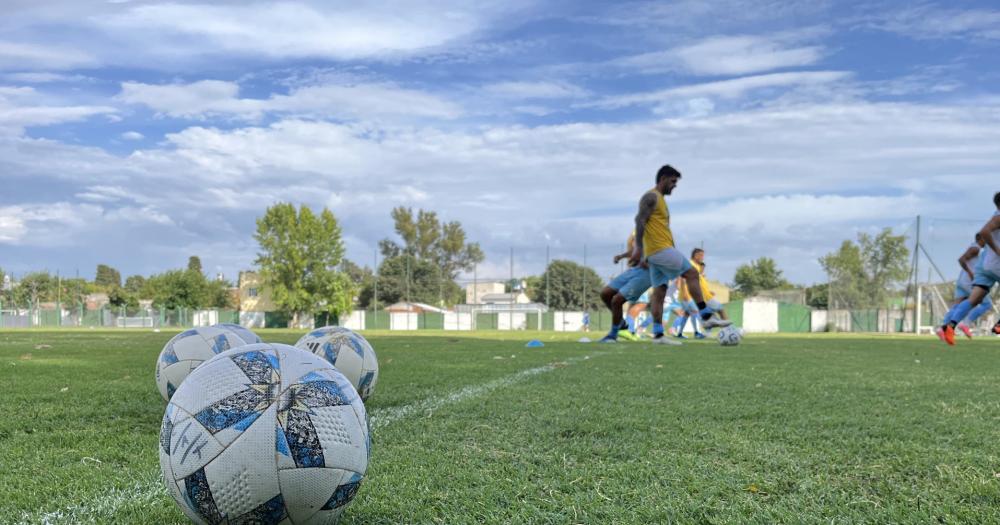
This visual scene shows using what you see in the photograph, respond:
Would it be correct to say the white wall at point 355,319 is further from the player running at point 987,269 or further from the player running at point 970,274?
the player running at point 987,269

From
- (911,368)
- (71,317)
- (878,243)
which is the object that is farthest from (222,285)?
(911,368)

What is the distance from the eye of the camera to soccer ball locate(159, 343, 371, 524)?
2258 millimetres

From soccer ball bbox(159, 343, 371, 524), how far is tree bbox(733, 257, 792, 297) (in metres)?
93.0

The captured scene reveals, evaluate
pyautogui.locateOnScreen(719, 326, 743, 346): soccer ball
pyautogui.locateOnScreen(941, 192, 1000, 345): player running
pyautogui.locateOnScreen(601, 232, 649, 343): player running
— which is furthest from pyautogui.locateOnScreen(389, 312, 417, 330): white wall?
pyautogui.locateOnScreen(941, 192, 1000, 345): player running

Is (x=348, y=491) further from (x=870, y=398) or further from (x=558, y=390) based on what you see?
(x=870, y=398)

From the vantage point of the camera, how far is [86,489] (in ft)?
9.54

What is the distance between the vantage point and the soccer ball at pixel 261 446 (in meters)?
2.26

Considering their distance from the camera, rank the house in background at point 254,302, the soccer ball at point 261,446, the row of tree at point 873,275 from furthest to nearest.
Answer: the house in background at point 254,302 → the row of tree at point 873,275 → the soccer ball at point 261,446

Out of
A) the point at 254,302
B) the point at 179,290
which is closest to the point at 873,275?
the point at 254,302

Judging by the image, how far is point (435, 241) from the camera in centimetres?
8238

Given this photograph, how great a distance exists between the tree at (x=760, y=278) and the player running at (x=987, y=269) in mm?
80850

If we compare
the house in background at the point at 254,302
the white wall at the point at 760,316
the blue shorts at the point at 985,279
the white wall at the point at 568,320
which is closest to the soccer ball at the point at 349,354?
the blue shorts at the point at 985,279

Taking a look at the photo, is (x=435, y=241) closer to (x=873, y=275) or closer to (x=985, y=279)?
(x=873, y=275)

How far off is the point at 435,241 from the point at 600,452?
79165 mm
